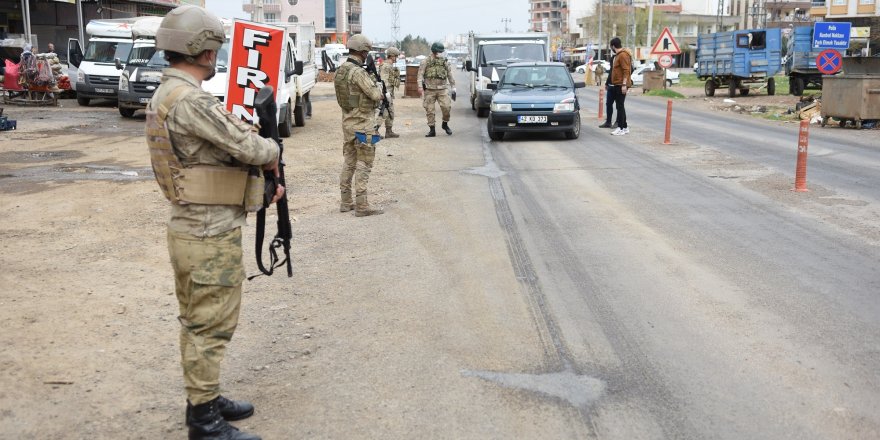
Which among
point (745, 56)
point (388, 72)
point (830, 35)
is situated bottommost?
point (388, 72)

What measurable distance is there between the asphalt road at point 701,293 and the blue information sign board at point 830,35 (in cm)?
2067

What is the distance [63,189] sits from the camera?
11.6 meters

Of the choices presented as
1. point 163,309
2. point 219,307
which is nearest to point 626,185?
point 163,309

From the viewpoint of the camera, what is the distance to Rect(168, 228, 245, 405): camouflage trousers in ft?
12.5

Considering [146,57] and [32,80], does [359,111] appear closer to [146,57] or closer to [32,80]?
[146,57]

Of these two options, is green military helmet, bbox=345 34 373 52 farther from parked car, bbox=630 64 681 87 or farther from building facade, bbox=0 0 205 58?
parked car, bbox=630 64 681 87

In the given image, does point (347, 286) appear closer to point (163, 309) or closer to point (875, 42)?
point (163, 309)

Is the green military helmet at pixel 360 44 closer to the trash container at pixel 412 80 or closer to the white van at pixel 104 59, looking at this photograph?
the white van at pixel 104 59

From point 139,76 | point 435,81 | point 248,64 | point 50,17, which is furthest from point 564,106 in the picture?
point 50,17

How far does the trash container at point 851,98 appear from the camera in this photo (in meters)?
20.2

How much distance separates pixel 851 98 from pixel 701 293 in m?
16.7

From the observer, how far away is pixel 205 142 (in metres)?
3.74

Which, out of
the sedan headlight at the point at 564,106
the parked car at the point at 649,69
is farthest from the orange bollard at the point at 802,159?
the parked car at the point at 649,69

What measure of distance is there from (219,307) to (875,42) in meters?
51.7
